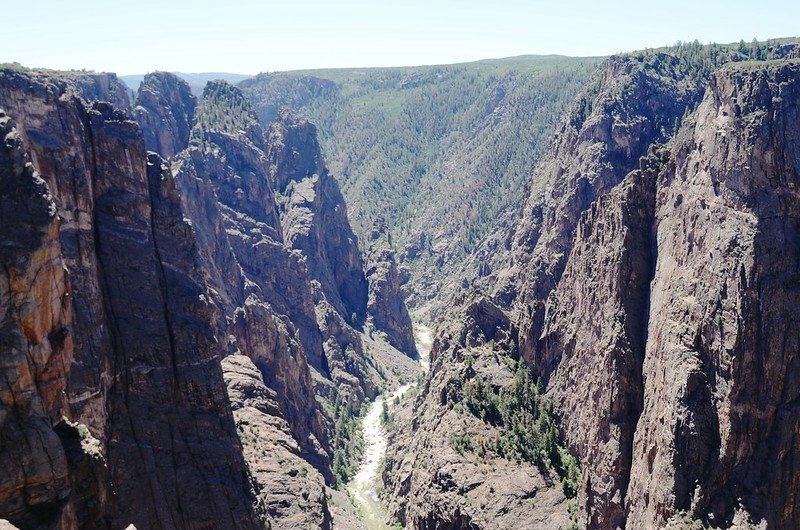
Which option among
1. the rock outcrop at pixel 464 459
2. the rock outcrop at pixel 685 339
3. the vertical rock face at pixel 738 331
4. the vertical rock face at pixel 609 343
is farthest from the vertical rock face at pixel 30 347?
the rock outcrop at pixel 464 459

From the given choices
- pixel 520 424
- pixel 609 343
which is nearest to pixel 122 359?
pixel 609 343

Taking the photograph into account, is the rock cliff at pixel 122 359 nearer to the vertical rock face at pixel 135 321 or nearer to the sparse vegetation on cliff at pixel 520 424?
the vertical rock face at pixel 135 321

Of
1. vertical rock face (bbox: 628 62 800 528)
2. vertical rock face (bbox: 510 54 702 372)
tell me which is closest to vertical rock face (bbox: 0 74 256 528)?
vertical rock face (bbox: 628 62 800 528)

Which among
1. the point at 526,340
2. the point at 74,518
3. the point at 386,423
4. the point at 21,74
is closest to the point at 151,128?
the point at 386,423

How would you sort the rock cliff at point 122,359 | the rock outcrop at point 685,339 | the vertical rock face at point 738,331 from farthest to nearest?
the rock outcrop at point 685,339
the vertical rock face at point 738,331
the rock cliff at point 122,359

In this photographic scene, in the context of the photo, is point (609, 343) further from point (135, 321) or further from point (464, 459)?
point (135, 321)

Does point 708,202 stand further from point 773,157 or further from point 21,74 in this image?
point 21,74

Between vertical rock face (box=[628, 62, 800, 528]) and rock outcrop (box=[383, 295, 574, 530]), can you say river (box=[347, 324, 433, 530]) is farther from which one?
vertical rock face (box=[628, 62, 800, 528])

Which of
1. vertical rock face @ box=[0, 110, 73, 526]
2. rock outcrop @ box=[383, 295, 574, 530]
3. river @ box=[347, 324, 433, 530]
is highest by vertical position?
vertical rock face @ box=[0, 110, 73, 526]
